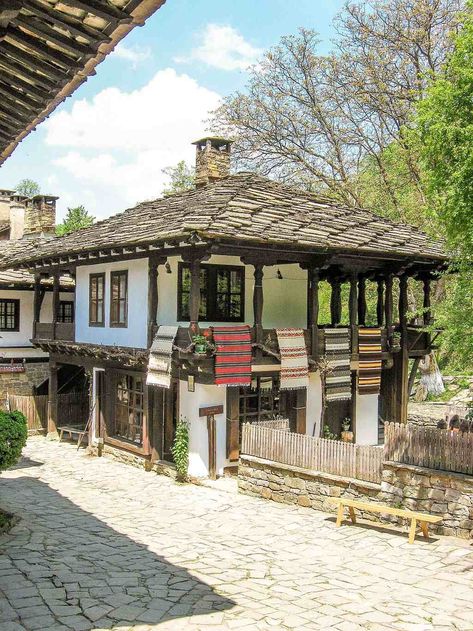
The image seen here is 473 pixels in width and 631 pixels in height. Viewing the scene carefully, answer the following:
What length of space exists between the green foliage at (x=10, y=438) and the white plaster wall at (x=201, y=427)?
13.6 ft

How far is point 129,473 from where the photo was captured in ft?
55.8

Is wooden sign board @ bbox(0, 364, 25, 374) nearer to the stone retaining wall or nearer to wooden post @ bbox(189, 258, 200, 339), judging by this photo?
wooden post @ bbox(189, 258, 200, 339)

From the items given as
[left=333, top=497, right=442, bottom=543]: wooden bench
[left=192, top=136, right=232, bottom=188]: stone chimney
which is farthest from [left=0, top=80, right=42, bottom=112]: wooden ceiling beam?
[left=192, top=136, right=232, bottom=188]: stone chimney

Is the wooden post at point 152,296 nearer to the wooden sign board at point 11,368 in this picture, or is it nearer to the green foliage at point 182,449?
the green foliage at point 182,449

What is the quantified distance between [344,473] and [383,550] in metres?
2.34

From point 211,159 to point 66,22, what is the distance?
1720 cm

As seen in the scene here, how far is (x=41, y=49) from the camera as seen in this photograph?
4297mm

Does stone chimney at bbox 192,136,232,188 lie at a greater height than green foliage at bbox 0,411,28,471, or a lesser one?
greater

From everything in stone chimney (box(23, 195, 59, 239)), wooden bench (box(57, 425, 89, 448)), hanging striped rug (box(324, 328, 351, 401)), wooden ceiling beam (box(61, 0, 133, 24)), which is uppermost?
stone chimney (box(23, 195, 59, 239))

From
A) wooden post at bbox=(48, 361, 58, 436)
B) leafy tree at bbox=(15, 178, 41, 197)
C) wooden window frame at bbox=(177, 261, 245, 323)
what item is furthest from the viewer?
leafy tree at bbox=(15, 178, 41, 197)

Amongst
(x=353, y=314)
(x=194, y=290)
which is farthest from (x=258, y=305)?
(x=353, y=314)

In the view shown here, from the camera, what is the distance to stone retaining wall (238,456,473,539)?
36.7 ft

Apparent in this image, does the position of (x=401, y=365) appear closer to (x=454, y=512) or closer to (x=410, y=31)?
(x=454, y=512)

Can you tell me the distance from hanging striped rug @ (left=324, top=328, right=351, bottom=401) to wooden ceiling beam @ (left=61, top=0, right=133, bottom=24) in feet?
44.6
